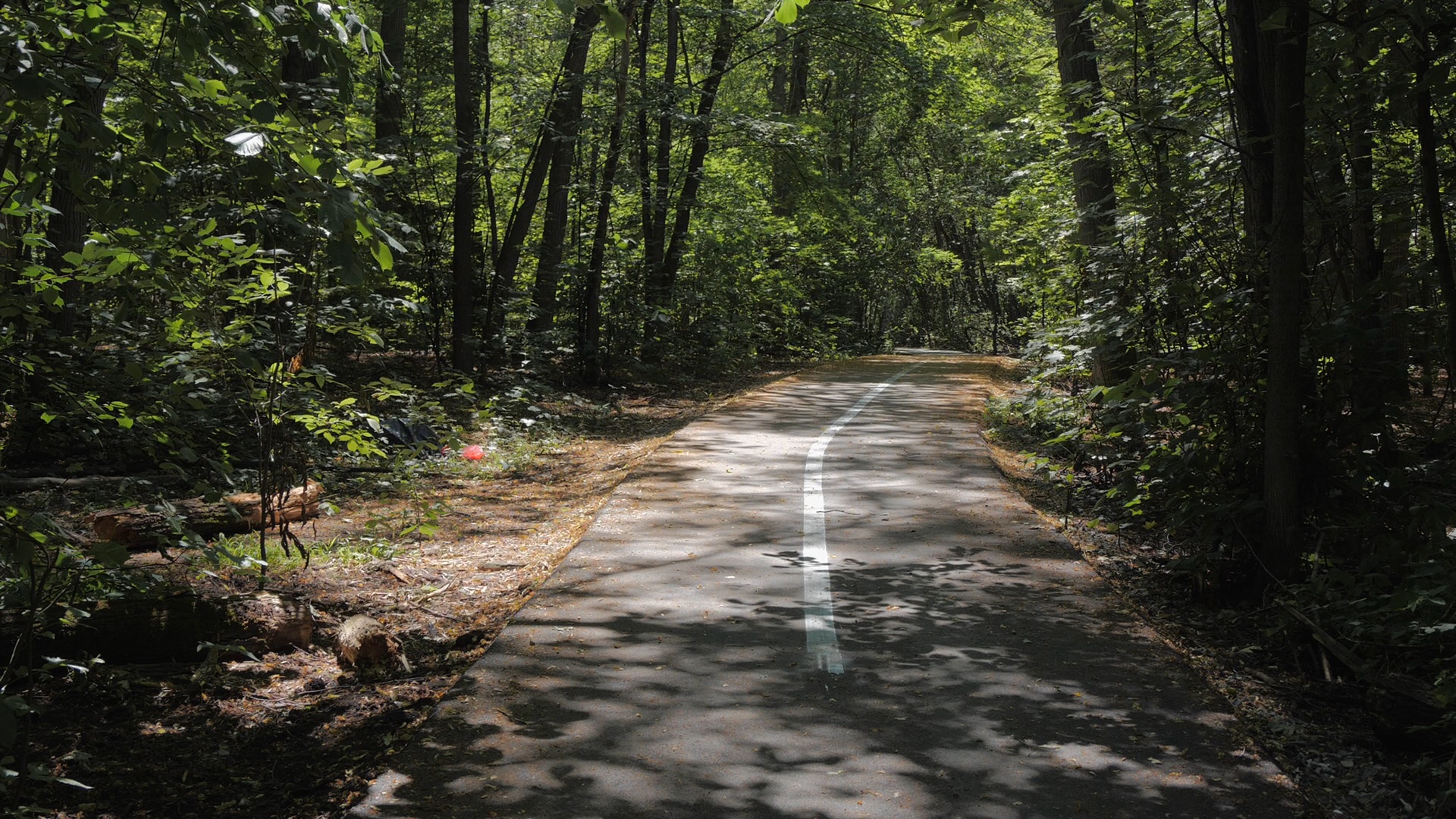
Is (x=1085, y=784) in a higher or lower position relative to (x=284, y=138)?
lower

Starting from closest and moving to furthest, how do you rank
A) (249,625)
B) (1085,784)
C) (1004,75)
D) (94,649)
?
(1085,784) < (94,649) < (249,625) < (1004,75)

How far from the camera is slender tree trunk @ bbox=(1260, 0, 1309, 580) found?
6.74 metres

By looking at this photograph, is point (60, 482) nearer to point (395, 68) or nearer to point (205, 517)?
point (205, 517)

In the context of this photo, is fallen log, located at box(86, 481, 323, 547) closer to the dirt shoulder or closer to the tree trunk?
the dirt shoulder

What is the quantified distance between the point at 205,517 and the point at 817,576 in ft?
15.4

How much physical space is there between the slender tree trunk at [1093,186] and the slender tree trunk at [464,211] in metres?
8.69

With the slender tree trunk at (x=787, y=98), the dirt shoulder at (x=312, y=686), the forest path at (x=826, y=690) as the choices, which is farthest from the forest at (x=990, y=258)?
the slender tree trunk at (x=787, y=98)

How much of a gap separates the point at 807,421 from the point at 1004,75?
24.1 m

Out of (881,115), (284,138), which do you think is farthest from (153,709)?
(881,115)

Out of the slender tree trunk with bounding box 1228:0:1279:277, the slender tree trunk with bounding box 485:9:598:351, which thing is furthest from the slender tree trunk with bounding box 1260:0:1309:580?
the slender tree trunk with bounding box 485:9:598:351

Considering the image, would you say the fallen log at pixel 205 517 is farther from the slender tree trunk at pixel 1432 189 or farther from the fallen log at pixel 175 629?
the slender tree trunk at pixel 1432 189

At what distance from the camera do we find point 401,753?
4.86 meters

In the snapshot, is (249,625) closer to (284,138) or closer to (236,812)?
(236,812)

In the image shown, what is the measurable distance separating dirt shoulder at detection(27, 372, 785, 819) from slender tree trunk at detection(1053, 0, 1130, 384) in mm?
4937
